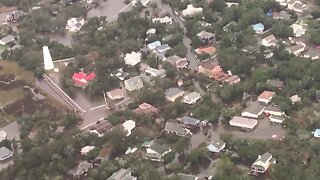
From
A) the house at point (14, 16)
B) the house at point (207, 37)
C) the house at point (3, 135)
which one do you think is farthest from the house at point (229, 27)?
the house at point (3, 135)

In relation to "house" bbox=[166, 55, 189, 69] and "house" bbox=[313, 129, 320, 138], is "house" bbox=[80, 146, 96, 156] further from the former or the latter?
"house" bbox=[313, 129, 320, 138]

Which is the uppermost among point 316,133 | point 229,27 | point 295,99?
point 316,133

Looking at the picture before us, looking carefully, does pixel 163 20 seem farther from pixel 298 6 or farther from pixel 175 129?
pixel 175 129

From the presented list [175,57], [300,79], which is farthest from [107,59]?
[300,79]

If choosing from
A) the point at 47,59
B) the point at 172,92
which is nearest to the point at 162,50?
the point at 172,92

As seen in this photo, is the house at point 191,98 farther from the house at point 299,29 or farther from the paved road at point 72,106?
the house at point 299,29

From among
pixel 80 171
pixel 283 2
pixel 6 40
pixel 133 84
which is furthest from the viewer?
pixel 283 2

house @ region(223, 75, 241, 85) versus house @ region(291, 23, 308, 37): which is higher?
house @ region(223, 75, 241, 85)

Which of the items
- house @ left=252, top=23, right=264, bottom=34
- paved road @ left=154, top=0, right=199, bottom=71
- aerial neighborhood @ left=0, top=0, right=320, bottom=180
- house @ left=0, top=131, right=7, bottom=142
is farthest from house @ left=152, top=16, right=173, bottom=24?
house @ left=0, top=131, right=7, bottom=142
